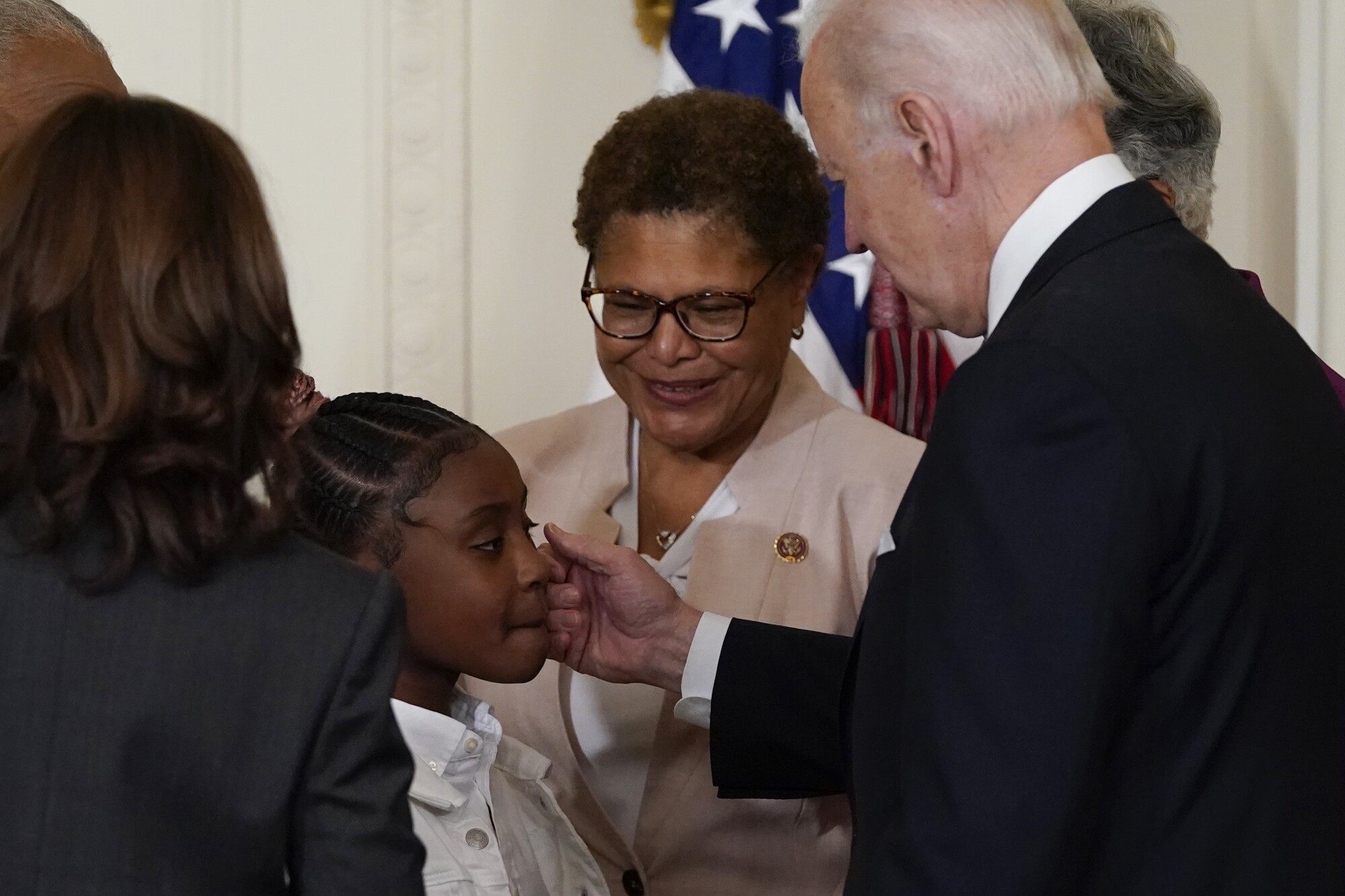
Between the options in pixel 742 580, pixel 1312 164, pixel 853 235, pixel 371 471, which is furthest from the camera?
pixel 1312 164

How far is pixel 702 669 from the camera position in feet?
8.26

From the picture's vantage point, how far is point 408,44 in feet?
13.8

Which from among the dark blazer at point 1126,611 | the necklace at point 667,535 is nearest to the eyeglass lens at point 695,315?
the necklace at point 667,535

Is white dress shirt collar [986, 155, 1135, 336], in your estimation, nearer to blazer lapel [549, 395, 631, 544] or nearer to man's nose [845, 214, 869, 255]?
man's nose [845, 214, 869, 255]

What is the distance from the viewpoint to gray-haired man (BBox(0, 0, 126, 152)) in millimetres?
2346

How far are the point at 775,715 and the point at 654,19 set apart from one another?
2274 mm

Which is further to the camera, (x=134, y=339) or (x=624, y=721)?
(x=624, y=721)

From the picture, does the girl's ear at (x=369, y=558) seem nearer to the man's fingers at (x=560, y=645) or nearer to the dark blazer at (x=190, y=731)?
the man's fingers at (x=560, y=645)

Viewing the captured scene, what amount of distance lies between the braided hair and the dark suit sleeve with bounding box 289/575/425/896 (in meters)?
0.77

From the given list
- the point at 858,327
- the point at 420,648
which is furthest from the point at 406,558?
the point at 858,327

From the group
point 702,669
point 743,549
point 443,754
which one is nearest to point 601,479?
point 743,549

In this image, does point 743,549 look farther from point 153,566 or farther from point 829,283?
point 153,566

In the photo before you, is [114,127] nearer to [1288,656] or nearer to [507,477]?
[507,477]

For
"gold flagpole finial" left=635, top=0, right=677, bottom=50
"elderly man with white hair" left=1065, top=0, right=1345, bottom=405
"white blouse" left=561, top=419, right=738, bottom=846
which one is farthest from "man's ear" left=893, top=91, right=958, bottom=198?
"gold flagpole finial" left=635, top=0, right=677, bottom=50
